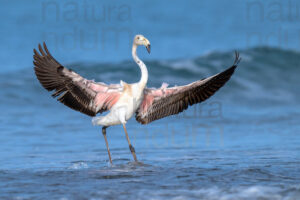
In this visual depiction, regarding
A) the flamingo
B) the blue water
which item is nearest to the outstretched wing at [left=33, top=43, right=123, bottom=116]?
the flamingo

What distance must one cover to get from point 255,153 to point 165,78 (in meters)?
12.2

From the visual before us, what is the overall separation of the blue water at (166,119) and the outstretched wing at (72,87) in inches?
40.8

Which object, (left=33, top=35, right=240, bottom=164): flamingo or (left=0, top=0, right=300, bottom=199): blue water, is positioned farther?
(left=33, top=35, right=240, bottom=164): flamingo

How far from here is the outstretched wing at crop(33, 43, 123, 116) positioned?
9.36 meters

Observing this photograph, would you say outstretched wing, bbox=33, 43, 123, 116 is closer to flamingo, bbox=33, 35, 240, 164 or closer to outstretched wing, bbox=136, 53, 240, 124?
flamingo, bbox=33, 35, 240, 164

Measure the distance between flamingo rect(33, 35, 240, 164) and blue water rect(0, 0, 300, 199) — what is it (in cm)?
86

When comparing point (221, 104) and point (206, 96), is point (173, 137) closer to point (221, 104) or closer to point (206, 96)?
point (206, 96)

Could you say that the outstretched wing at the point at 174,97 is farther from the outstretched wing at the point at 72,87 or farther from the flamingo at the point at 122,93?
the outstretched wing at the point at 72,87

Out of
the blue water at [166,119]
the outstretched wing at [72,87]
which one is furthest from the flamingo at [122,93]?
the blue water at [166,119]

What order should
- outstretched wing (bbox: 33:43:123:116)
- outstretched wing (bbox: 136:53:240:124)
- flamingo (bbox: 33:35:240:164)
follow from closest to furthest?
outstretched wing (bbox: 33:43:123:116) < flamingo (bbox: 33:35:240:164) < outstretched wing (bbox: 136:53:240:124)

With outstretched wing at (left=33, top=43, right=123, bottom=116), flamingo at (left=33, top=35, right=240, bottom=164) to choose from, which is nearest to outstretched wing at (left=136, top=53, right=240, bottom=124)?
flamingo at (left=33, top=35, right=240, bottom=164)

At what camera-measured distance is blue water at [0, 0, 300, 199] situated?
8.16 meters

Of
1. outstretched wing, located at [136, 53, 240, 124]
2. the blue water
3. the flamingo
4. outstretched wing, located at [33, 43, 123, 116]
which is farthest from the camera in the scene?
outstretched wing, located at [136, 53, 240, 124]

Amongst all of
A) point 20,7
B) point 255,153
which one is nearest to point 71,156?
point 255,153
